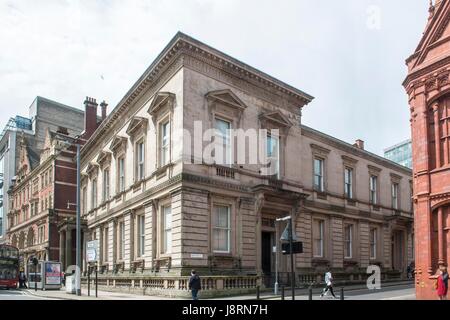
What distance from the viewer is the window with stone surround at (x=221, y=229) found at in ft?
88.9

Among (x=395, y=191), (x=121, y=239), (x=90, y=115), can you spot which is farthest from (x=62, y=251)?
(x=395, y=191)

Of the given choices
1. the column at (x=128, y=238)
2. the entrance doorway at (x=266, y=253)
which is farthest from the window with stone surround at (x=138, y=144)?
the entrance doorway at (x=266, y=253)

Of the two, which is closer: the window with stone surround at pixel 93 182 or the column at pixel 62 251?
the window with stone surround at pixel 93 182

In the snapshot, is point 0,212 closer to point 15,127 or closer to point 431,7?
point 15,127

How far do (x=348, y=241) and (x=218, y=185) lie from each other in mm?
14908

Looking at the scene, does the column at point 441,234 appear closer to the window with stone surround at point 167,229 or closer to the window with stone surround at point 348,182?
the window with stone surround at point 167,229

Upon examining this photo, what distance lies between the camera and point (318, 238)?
3438cm

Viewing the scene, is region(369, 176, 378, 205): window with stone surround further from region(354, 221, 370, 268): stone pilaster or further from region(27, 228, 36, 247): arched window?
region(27, 228, 36, 247): arched window

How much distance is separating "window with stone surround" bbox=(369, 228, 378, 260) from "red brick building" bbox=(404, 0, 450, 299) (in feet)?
54.8

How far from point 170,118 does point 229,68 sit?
4.59 meters

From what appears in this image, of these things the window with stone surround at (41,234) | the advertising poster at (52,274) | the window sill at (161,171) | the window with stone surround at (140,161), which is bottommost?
the advertising poster at (52,274)

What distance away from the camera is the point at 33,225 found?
5797 cm

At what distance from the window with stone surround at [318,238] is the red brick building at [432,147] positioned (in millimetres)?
11039
